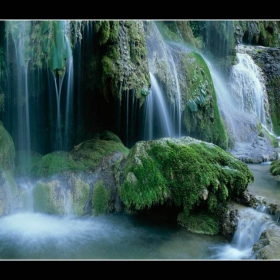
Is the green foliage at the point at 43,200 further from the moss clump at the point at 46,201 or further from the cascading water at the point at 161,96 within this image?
the cascading water at the point at 161,96

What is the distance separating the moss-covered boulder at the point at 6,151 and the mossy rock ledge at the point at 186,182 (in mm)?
2252

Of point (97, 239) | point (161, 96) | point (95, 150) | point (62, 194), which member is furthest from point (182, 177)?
point (161, 96)

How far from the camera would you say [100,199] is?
5.99 meters

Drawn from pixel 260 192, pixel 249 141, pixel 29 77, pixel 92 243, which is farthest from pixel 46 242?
pixel 249 141

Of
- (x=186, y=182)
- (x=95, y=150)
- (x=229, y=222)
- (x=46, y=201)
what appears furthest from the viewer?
(x=95, y=150)

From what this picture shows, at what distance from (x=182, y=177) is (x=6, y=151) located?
3.39 metres

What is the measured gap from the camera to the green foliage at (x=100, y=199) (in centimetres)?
589

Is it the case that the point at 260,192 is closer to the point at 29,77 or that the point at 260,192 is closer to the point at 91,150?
the point at 91,150

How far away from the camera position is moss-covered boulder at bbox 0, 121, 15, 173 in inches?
245

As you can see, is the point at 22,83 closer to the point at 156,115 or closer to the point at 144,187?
the point at 144,187

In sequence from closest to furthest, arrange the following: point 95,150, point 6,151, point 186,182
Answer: point 186,182 < point 6,151 < point 95,150

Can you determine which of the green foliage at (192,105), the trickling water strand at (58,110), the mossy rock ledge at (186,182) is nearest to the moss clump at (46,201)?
the mossy rock ledge at (186,182)

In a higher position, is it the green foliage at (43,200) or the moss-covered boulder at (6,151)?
the moss-covered boulder at (6,151)

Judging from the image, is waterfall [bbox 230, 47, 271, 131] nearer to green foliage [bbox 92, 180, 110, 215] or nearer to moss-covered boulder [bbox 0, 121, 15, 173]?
green foliage [bbox 92, 180, 110, 215]
